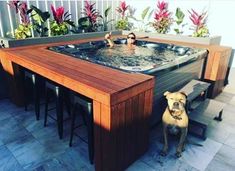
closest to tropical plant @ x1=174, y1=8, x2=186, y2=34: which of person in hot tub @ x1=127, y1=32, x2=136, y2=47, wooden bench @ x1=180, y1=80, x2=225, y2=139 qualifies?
person in hot tub @ x1=127, y1=32, x2=136, y2=47

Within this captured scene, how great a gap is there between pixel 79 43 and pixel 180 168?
2656 millimetres

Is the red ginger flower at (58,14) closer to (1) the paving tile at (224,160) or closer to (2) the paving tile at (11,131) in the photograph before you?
(2) the paving tile at (11,131)

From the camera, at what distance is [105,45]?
4.17 meters

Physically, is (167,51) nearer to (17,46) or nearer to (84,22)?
(84,22)

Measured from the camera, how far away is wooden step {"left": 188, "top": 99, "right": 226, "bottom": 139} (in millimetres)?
2368

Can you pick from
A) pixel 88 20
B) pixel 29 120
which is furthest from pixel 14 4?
pixel 29 120

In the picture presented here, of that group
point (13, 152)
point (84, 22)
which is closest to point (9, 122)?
point (13, 152)

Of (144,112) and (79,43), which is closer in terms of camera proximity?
(144,112)

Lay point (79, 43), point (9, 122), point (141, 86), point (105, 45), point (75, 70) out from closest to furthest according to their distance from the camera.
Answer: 1. point (141, 86)
2. point (75, 70)
3. point (9, 122)
4. point (79, 43)
5. point (105, 45)

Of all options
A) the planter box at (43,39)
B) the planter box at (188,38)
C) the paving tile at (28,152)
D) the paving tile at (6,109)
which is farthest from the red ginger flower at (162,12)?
the paving tile at (28,152)

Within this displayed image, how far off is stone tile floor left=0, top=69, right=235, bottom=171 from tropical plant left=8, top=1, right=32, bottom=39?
146 cm

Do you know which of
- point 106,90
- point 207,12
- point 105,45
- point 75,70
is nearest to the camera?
point 106,90

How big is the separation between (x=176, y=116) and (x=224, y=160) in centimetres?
69

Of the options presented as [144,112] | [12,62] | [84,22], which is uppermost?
[84,22]
